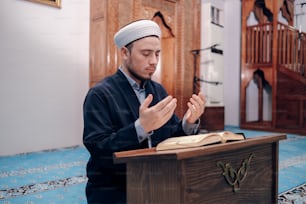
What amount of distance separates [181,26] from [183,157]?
5.21 m

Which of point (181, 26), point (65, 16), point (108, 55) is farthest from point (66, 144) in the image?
point (181, 26)

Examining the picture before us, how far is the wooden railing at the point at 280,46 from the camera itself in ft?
21.5

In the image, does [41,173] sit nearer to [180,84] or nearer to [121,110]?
[121,110]

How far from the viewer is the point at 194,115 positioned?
1.47 meters

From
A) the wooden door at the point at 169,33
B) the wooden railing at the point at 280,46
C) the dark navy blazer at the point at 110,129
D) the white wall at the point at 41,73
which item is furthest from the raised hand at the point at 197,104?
the wooden railing at the point at 280,46

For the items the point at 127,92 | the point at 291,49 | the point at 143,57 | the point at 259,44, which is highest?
the point at 259,44

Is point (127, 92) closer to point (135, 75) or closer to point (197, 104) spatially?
point (135, 75)

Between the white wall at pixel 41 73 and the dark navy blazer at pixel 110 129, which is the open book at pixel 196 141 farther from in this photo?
the white wall at pixel 41 73

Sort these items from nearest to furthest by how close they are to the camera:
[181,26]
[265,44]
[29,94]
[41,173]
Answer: [41,173]
[29,94]
[181,26]
[265,44]

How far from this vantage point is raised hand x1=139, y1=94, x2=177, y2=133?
3.59ft

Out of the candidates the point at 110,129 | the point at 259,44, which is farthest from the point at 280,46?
the point at 110,129

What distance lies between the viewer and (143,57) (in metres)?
1.50

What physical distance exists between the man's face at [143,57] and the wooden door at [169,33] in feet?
9.70

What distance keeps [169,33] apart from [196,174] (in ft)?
16.8
